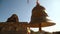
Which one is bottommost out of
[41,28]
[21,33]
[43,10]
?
[41,28]

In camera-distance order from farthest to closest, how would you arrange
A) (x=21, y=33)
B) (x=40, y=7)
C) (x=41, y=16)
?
1. (x=40, y=7)
2. (x=41, y=16)
3. (x=21, y=33)

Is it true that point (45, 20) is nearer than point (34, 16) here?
Yes

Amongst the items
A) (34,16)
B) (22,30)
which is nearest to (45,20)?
(34,16)

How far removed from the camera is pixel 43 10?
4633 mm

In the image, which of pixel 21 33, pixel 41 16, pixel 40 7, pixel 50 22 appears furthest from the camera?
pixel 40 7

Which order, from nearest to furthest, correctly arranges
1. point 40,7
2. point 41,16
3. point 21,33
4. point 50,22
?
point 21,33 < point 50,22 < point 41,16 < point 40,7

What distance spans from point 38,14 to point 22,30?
2430 millimetres

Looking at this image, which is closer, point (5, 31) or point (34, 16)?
point (5, 31)

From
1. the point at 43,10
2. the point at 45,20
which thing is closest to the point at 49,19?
the point at 45,20

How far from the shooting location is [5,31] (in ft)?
6.87

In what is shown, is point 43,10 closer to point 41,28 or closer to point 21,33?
point 41,28

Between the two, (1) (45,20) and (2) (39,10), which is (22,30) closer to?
(1) (45,20)

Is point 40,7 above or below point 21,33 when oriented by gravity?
above

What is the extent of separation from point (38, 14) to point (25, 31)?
244 centimetres
